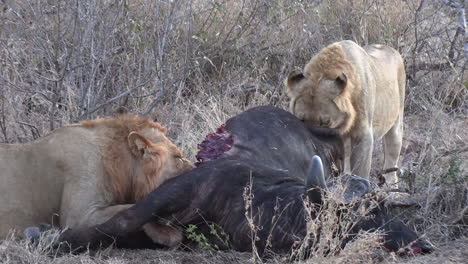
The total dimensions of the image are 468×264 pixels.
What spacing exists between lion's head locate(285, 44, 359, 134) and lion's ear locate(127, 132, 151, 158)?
1568mm

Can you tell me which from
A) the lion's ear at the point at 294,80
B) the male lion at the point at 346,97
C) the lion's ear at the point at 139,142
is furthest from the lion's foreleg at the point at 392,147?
the lion's ear at the point at 139,142

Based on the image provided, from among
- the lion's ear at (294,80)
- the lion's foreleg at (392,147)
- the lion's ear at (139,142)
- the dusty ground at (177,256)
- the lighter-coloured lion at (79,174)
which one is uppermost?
the lion's ear at (294,80)

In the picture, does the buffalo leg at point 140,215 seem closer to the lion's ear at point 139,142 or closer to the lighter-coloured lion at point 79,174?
the lighter-coloured lion at point 79,174

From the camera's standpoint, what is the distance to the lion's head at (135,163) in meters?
5.27

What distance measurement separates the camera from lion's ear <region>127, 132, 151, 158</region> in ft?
17.3

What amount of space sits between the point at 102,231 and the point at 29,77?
10.2ft

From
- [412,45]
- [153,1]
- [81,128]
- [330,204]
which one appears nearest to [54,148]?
[81,128]

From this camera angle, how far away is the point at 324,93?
21.3 ft

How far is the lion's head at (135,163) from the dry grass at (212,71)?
23.3 inches

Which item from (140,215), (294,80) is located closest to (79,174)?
(140,215)

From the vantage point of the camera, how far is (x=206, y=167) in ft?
16.2

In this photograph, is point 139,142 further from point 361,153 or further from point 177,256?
point 361,153

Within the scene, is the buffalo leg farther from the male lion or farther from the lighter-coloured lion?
the male lion

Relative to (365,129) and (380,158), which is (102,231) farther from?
(380,158)
